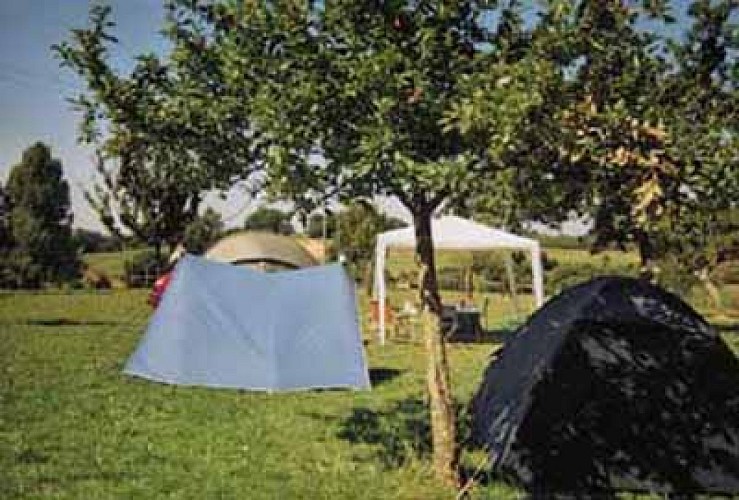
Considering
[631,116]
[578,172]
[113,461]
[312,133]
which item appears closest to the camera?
[631,116]

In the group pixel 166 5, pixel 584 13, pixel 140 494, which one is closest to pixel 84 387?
pixel 140 494

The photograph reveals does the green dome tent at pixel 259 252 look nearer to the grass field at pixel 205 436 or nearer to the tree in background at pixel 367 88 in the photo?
the grass field at pixel 205 436

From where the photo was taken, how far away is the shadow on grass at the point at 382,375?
13.0 m

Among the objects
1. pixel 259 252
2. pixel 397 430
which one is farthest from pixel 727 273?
pixel 397 430

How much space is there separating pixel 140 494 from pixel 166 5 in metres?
3.57

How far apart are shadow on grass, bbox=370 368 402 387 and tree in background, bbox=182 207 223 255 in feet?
82.9

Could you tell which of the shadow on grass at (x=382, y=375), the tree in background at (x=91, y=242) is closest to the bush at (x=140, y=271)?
the tree in background at (x=91, y=242)

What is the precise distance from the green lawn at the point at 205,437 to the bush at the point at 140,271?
2718cm

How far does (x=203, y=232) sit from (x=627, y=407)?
36227 mm

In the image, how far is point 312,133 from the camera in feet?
18.6

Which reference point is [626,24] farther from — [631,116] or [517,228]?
[517,228]

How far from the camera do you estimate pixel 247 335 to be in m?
12.3

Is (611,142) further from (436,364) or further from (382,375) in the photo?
(382,375)

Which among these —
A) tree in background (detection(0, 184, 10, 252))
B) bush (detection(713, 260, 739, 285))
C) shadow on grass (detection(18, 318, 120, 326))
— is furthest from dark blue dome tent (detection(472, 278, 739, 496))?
tree in background (detection(0, 184, 10, 252))
